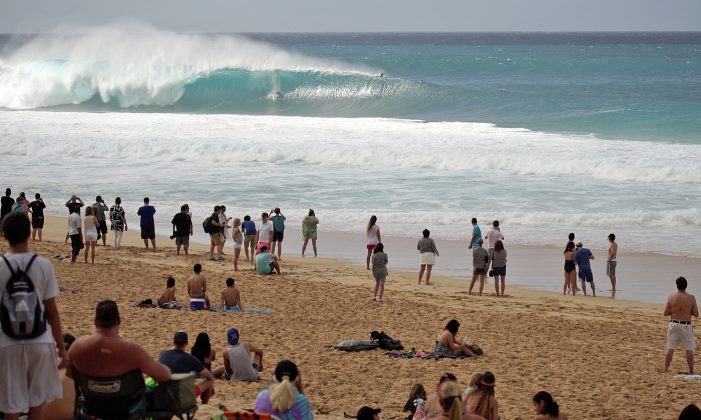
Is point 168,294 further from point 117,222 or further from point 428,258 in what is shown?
point 117,222

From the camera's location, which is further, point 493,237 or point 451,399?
point 493,237

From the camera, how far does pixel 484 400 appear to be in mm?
7492

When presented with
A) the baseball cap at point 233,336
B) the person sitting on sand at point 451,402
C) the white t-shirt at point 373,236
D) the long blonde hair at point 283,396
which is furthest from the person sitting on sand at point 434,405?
the white t-shirt at point 373,236

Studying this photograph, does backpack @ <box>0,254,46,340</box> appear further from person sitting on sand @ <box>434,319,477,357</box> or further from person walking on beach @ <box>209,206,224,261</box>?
person walking on beach @ <box>209,206,224,261</box>

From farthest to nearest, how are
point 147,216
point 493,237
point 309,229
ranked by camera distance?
point 309,229, point 147,216, point 493,237

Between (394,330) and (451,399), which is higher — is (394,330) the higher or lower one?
the lower one

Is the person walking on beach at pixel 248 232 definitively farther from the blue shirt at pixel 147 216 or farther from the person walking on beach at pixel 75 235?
the person walking on beach at pixel 75 235

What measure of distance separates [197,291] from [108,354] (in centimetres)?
744

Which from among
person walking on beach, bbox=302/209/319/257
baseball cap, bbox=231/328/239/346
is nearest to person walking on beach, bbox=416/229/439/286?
person walking on beach, bbox=302/209/319/257

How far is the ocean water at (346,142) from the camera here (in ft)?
73.0

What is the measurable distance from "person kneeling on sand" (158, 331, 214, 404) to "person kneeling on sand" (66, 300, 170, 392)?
1.63 metres

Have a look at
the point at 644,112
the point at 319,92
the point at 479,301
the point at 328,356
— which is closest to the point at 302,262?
the point at 479,301

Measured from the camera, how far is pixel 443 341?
1094 cm

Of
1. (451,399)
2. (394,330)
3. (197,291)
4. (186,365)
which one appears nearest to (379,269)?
(394,330)
